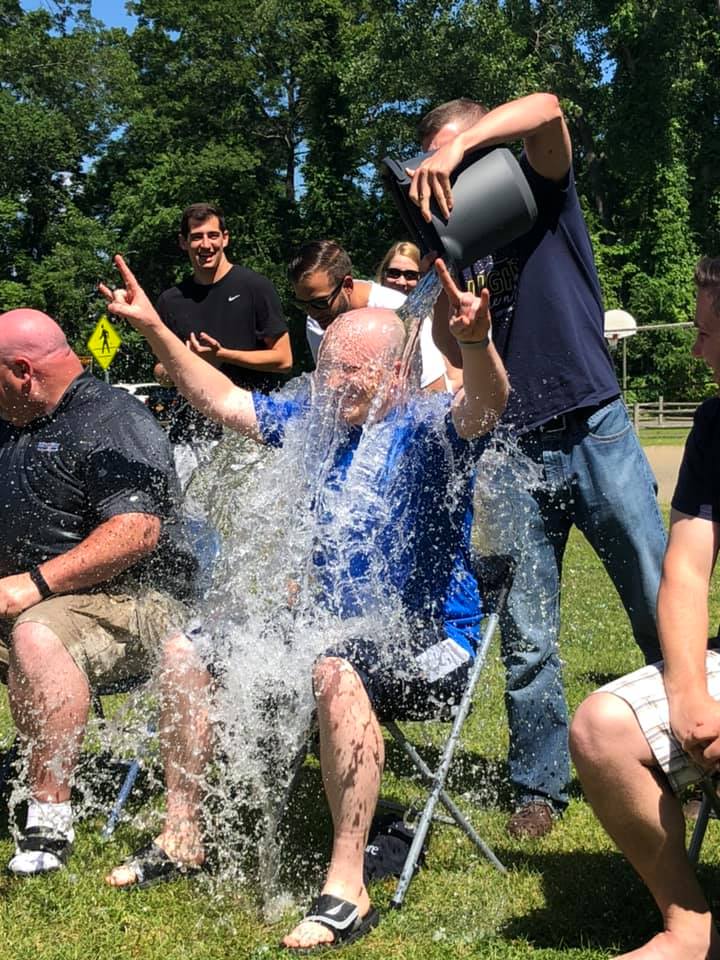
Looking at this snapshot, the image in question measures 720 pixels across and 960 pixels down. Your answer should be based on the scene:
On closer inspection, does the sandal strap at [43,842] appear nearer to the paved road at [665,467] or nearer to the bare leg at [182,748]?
the bare leg at [182,748]

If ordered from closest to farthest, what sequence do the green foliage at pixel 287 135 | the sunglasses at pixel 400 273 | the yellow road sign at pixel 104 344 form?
1. the sunglasses at pixel 400 273
2. the yellow road sign at pixel 104 344
3. the green foliage at pixel 287 135

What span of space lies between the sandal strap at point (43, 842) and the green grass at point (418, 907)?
0.06 metres

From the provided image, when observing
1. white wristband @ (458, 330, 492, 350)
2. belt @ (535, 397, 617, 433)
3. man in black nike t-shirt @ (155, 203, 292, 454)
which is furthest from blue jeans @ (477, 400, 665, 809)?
man in black nike t-shirt @ (155, 203, 292, 454)

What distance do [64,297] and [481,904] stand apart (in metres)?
36.9

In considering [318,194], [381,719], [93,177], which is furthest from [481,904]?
[93,177]

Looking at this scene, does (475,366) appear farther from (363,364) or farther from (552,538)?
(552,538)

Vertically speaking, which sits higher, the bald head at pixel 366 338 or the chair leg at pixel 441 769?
the bald head at pixel 366 338

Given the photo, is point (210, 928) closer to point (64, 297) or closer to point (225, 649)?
point (225, 649)

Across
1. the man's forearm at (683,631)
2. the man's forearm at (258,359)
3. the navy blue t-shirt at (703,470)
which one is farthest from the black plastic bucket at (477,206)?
the man's forearm at (258,359)

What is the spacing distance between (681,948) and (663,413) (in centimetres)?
3565

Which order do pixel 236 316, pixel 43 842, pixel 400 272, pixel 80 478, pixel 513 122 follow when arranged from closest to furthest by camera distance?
pixel 513 122 → pixel 43 842 → pixel 80 478 → pixel 400 272 → pixel 236 316

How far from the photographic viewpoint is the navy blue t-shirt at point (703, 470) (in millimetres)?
2828

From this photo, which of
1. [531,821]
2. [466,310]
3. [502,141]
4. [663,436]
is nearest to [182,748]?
[531,821]

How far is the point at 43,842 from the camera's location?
349cm
